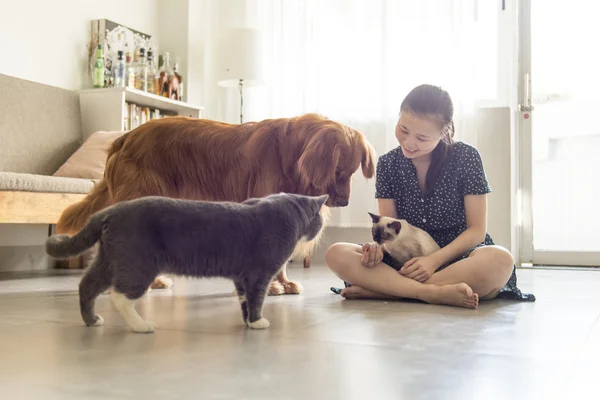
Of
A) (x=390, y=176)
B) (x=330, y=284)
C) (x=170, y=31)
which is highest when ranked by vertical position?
(x=170, y=31)

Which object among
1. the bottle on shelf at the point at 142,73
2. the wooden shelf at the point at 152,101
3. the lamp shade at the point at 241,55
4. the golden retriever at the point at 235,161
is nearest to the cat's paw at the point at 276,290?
the golden retriever at the point at 235,161

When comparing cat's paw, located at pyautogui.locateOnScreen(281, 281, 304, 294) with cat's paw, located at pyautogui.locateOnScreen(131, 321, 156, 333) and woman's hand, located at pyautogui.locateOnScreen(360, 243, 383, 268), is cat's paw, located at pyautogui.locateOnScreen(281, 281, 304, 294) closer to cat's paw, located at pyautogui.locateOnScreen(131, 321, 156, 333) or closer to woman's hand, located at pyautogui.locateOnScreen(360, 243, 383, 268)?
woman's hand, located at pyautogui.locateOnScreen(360, 243, 383, 268)

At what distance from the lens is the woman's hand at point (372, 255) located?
1909 mm

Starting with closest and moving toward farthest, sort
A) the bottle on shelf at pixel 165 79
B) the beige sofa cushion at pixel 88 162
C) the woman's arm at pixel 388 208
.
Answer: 1. the woman's arm at pixel 388 208
2. the beige sofa cushion at pixel 88 162
3. the bottle on shelf at pixel 165 79

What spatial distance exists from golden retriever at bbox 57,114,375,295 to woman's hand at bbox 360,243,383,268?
266 mm

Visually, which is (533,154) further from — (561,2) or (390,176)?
(390,176)

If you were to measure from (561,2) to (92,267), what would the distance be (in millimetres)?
3757

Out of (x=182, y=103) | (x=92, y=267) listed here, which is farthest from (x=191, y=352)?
(x=182, y=103)

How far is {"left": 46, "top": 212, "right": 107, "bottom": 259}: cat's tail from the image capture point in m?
1.31

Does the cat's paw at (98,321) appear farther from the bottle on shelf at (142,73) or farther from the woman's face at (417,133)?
the bottle on shelf at (142,73)

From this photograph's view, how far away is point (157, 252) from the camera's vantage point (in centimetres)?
129

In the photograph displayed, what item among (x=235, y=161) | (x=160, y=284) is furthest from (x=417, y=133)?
(x=160, y=284)

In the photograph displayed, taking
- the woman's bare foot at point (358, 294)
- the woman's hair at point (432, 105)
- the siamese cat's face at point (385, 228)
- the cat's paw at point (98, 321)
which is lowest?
the woman's bare foot at point (358, 294)

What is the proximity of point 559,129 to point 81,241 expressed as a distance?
3536 mm
